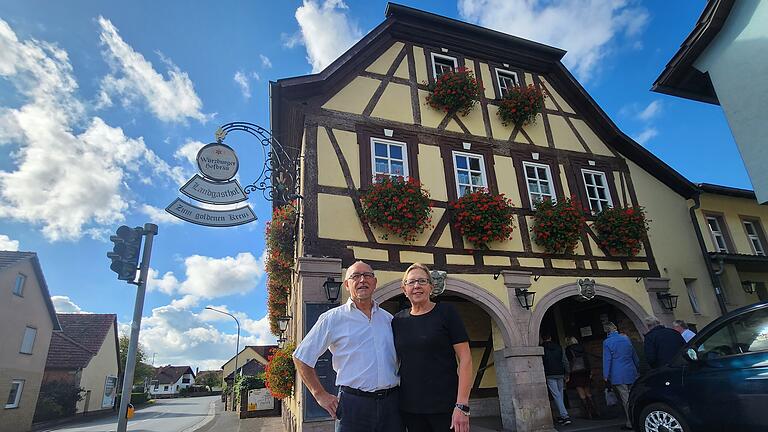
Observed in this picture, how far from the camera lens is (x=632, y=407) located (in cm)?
553

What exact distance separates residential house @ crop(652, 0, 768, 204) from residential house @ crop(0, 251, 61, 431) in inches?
1049

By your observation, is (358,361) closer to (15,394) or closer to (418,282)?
(418,282)

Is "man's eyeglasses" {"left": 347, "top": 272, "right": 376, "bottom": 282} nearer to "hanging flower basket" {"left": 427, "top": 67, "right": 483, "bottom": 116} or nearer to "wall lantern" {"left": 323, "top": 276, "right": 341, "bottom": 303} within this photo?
"wall lantern" {"left": 323, "top": 276, "right": 341, "bottom": 303}

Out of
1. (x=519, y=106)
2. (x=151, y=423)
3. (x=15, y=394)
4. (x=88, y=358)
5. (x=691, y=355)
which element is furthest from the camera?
(x=88, y=358)

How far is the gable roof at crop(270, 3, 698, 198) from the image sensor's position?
9023 millimetres

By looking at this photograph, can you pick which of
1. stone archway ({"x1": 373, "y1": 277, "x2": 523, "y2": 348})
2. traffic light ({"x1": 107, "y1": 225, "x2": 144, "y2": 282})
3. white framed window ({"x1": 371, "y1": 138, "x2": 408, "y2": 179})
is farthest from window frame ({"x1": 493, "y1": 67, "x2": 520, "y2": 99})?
traffic light ({"x1": 107, "y1": 225, "x2": 144, "y2": 282})

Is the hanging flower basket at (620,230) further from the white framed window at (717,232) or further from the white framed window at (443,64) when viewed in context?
the white framed window at (443,64)

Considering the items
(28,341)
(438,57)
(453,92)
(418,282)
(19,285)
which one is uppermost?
(438,57)

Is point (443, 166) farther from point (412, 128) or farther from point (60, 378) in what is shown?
point (60, 378)

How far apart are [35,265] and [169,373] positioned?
87.2 meters

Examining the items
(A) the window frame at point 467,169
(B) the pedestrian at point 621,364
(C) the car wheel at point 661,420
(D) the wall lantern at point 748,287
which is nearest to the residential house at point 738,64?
(B) the pedestrian at point 621,364

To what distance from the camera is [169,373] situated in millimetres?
96750

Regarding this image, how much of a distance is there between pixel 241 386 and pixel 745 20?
21413 millimetres

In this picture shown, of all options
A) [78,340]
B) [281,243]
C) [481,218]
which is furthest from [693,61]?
[78,340]
